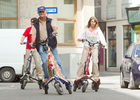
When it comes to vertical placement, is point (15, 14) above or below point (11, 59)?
above

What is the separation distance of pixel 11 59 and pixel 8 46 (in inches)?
20.7

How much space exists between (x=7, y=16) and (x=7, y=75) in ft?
17.8

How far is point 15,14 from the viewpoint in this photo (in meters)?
25.8

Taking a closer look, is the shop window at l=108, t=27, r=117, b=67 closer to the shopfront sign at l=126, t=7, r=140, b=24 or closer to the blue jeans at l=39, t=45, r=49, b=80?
the shopfront sign at l=126, t=7, r=140, b=24

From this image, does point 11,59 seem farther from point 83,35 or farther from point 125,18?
point 125,18

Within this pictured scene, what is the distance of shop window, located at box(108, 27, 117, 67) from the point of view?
42.0m

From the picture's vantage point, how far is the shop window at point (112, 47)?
42.0 meters

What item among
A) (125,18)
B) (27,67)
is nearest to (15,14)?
(27,67)

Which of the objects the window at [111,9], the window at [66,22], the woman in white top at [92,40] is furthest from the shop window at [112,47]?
the woman in white top at [92,40]

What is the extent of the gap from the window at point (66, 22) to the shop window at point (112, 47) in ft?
49.8

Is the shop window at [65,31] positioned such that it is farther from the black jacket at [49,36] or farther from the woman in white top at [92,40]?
the black jacket at [49,36]

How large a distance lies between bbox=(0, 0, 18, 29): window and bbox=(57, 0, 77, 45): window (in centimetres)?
229

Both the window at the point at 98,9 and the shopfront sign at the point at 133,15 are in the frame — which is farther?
the window at the point at 98,9

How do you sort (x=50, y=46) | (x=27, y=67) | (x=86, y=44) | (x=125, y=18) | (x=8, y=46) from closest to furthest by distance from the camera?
1. (x=50, y=46)
2. (x=86, y=44)
3. (x=27, y=67)
4. (x=8, y=46)
5. (x=125, y=18)
